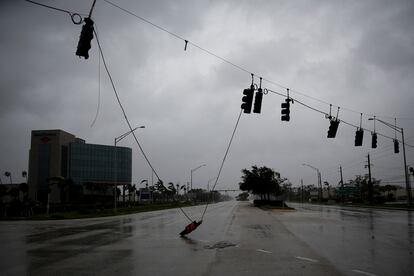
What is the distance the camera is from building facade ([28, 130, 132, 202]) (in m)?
119

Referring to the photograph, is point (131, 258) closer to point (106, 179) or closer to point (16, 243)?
point (16, 243)

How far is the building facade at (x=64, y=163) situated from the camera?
119 meters

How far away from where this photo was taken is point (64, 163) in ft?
404

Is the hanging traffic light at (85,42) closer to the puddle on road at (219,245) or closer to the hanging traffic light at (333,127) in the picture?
the puddle on road at (219,245)

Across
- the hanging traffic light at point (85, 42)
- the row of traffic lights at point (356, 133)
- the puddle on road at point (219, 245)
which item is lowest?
the puddle on road at point (219, 245)

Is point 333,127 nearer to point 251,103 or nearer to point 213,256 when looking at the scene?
point 251,103

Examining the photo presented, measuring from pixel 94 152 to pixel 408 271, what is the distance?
125m

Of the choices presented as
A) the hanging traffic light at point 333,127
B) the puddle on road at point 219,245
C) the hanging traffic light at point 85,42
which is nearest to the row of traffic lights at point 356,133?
the hanging traffic light at point 333,127

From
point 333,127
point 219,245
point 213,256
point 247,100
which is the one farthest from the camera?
point 333,127

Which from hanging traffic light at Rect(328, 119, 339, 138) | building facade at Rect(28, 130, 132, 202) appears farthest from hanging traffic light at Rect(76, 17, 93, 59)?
building facade at Rect(28, 130, 132, 202)

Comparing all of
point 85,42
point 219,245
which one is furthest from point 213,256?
point 85,42

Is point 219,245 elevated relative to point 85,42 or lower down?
lower down

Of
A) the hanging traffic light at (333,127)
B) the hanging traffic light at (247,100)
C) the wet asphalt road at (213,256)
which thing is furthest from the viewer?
the hanging traffic light at (333,127)

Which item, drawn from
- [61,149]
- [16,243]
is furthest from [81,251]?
[61,149]
